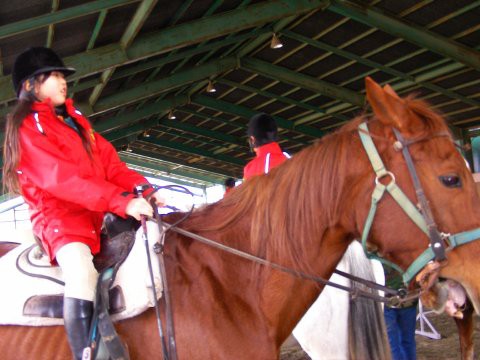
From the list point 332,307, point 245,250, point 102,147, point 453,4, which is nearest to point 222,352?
point 245,250

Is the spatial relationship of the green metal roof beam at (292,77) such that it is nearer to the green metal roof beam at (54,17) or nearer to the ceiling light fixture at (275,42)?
the ceiling light fixture at (275,42)

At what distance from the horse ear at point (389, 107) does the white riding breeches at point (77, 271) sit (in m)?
1.24

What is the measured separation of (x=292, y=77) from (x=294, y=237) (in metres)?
8.72

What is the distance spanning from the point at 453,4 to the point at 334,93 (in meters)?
3.80

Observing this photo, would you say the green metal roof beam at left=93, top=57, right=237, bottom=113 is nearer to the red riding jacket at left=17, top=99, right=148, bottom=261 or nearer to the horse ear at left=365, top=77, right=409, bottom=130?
the red riding jacket at left=17, top=99, right=148, bottom=261

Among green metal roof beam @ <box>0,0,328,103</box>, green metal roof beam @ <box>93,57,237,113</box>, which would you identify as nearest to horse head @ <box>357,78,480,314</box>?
green metal roof beam @ <box>0,0,328,103</box>

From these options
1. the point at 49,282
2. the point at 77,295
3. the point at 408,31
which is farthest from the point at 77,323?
the point at 408,31

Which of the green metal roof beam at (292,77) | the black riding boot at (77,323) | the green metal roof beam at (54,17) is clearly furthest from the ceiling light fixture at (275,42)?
the black riding boot at (77,323)

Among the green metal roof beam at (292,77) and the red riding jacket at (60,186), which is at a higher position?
the green metal roof beam at (292,77)

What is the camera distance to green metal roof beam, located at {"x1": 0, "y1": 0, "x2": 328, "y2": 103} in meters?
6.19

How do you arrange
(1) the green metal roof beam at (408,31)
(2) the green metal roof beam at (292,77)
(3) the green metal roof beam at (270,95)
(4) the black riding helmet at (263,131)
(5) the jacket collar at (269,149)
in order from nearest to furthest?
1. (5) the jacket collar at (269,149)
2. (4) the black riding helmet at (263,131)
3. (1) the green metal roof beam at (408,31)
4. (2) the green metal roof beam at (292,77)
5. (3) the green metal roof beam at (270,95)

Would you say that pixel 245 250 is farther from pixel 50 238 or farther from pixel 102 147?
pixel 102 147

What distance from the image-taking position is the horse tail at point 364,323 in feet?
9.57

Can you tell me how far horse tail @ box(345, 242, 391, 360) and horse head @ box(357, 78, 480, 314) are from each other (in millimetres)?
1480
